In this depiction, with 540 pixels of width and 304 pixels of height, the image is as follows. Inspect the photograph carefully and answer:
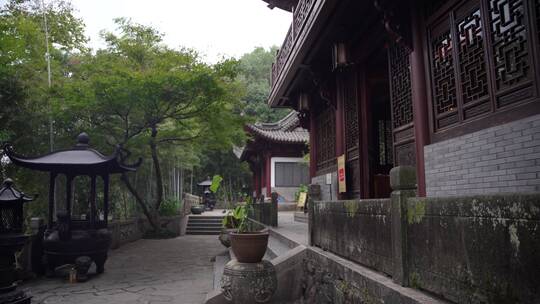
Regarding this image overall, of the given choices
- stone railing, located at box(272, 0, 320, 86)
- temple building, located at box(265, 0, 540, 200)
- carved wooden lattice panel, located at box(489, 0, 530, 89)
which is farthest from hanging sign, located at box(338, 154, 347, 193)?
carved wooden lattice panel, located at box(489, 0, 530, 89)

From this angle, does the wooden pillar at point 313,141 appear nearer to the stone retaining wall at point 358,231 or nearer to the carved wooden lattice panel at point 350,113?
the carved wooden lattice panel at point 350,113

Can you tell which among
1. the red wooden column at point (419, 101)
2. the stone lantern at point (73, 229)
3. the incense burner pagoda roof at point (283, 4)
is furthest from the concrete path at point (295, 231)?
the incense burner pagoda roof at point (283, 4)

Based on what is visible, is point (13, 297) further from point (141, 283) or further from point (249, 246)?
point (141, 283)

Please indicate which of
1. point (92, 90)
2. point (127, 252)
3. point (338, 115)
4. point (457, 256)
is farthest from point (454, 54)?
point (127, 252)

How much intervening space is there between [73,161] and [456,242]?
7.08 meters

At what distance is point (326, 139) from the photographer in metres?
8.95

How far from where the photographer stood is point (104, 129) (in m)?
11.0

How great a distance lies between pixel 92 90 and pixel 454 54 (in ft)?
27.1

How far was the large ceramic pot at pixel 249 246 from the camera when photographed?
4.42 m

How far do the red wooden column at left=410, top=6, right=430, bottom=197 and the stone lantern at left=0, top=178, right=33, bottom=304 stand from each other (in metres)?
4.68

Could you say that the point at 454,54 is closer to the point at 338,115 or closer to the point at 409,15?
the point at 409,15

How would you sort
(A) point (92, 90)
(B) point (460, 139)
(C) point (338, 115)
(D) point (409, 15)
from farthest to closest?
(A) point (92, 90)
(C) point (338, 115)
(D) point (409, 15)
(B) point (460, 139)

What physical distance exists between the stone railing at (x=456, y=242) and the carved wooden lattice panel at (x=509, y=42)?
4.92 ft

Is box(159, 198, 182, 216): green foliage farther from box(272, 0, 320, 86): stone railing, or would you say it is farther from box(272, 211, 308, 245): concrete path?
box(272, 0, 320, 86): stone railing
